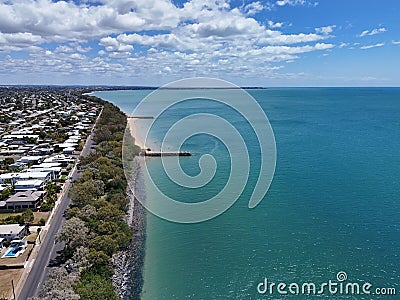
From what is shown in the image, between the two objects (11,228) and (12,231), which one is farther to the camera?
(11,228)

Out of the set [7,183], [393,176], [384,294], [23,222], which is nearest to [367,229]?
[384,294]

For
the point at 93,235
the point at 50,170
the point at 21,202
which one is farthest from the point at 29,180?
the point at 93,235

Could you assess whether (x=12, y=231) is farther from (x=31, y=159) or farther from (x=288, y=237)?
(x=31, y=159)

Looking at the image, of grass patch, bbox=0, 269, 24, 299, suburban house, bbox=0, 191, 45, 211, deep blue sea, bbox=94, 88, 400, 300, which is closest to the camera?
grass patch, bbox=0, 269, 24, 299

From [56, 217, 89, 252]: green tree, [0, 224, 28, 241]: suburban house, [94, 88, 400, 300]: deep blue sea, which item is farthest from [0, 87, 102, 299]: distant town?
[94, 88, 400, 300]: deep blue sea
